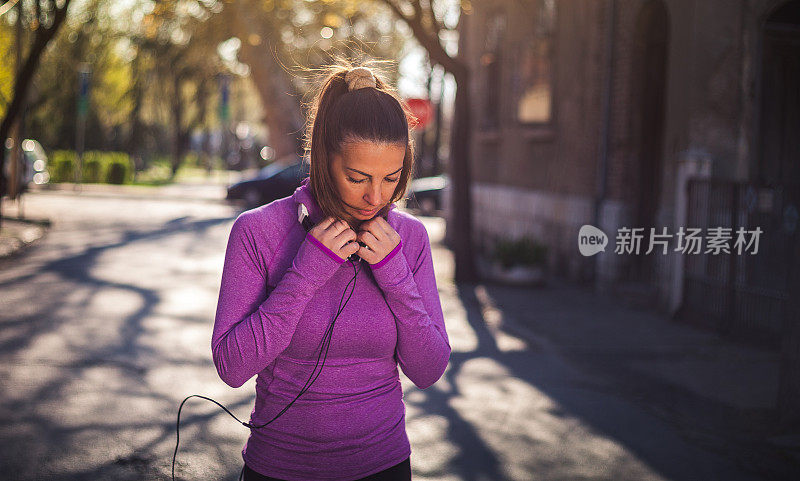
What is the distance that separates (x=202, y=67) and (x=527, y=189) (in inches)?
1657

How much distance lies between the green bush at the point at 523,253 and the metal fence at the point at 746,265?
3182 millimetres

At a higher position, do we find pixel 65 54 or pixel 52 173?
pixel 65 54

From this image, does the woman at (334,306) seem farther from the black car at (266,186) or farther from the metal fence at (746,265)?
the black car at (266,186)

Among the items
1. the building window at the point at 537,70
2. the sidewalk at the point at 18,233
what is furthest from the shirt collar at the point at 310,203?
the building window at the point at 537,70

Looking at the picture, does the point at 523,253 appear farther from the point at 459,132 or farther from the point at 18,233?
the point at 18,233

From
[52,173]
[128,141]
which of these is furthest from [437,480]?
[128,141]

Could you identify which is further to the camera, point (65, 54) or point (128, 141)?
point (128, 141)

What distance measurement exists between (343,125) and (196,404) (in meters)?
4.72

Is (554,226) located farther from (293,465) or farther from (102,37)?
(102,37)

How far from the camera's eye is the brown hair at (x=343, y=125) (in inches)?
88.5

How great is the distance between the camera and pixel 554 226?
15328 mm

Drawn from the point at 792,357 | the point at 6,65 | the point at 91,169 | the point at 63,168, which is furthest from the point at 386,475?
the point at 91,169

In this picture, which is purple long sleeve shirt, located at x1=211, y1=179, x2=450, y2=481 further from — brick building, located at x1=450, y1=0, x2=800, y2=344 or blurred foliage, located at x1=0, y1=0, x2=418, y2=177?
blurred foliage, located at x1=0, y1=0, x2=418, y2=177

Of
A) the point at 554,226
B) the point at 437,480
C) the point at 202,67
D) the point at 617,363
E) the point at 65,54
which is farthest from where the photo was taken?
the point at 202,67
